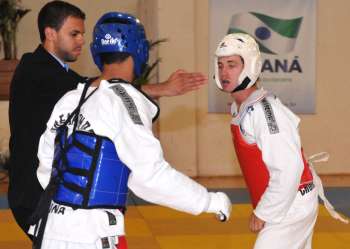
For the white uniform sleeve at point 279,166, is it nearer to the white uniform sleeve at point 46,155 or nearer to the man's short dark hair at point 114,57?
the man's short dark hair at point 114,57

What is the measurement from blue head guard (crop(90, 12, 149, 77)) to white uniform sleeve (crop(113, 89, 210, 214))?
346 millimetres

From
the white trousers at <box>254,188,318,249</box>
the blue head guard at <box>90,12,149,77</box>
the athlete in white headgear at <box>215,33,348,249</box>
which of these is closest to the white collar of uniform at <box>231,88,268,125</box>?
the athlete in white headgear at <box>215,33,348,249</box>

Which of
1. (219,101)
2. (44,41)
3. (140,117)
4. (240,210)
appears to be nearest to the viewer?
(140,117)

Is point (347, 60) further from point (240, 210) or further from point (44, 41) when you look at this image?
point (44, 41)

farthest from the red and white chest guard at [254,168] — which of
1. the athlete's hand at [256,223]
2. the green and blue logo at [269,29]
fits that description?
the green and blue logo at [269,29]

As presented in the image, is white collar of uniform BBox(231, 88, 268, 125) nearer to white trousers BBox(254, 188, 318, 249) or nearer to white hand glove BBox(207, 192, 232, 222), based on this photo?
white trousers BBox(254, 188, 318, 249)

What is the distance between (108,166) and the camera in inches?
115

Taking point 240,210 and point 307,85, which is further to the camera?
point 307,85

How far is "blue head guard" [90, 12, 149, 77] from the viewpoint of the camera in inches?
122

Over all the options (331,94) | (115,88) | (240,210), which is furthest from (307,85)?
(115,88)

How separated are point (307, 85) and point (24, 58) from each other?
8.39 meters

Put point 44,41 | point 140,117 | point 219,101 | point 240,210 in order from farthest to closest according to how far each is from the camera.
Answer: point 219,101, point 240,210, point 44,41, point 140,117

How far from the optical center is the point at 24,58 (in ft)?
14.0

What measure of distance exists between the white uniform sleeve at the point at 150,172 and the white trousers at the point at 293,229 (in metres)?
1.03
